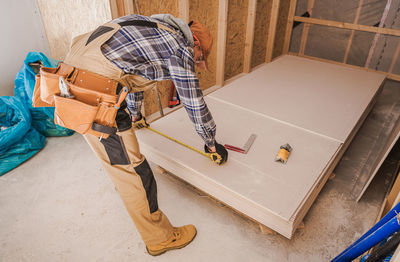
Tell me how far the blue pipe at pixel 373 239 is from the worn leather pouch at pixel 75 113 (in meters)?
1.32

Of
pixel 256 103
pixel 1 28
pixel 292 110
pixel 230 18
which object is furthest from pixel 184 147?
pixel 1 28

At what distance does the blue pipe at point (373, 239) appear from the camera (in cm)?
103

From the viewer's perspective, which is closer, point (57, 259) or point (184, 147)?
point (57, 259)

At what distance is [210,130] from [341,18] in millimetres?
3645

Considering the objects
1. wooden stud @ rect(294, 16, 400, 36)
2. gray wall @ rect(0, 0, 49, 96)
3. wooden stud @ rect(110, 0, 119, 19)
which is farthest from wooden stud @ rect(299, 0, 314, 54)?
gray wall @ rect(0, 0, 49, 96)

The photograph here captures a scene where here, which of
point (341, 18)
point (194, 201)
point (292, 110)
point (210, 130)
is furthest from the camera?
point (341, 18)

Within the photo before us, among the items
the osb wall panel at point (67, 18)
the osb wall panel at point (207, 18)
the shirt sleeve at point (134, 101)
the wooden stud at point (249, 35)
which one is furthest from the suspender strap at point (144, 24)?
the wooden stud at point (249, 35)

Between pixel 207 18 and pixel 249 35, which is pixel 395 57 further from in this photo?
pixel 207 18

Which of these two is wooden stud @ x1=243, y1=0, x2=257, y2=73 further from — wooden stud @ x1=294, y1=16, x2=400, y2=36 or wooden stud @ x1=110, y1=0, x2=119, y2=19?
wooden stud @ x1=110, y1=0, x2=119, y2=19

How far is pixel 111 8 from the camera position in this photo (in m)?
2.18

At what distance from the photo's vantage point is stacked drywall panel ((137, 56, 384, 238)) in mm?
1686

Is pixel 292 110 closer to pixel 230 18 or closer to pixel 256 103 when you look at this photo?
pixel 256 103

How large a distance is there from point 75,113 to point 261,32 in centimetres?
341

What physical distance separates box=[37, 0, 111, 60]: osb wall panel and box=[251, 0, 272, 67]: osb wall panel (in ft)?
7.41
